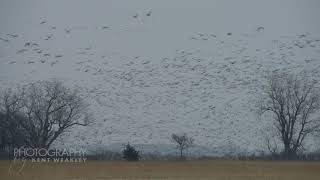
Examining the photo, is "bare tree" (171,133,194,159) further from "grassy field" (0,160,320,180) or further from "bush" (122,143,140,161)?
"grassy field" (0,160,320,180)

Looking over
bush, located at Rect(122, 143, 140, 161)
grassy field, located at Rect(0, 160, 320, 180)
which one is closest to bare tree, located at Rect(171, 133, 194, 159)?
bush, located at Rect(122, 143, 140, 161)

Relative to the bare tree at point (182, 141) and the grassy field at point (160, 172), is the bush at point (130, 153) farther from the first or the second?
the grassy field at point (160, 172)

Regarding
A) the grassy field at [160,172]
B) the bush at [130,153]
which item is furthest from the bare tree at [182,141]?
the grassy field at [160,172]

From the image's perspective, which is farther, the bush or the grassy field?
the bush

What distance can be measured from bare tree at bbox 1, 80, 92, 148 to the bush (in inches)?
253

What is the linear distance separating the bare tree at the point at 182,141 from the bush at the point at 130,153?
3053mm

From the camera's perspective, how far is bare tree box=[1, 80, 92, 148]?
42312 millimetres

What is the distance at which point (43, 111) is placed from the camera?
4409 cm

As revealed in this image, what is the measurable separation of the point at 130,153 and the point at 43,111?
432 inches

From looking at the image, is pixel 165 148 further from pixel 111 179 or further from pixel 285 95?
pixel 111 179

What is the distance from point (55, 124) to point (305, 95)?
1799 cm

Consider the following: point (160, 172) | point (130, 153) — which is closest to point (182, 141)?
point (130, 153)

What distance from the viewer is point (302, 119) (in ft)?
139

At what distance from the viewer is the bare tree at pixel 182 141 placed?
125ft
